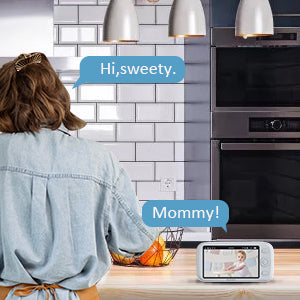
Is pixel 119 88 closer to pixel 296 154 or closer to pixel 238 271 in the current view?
pixel 296 154

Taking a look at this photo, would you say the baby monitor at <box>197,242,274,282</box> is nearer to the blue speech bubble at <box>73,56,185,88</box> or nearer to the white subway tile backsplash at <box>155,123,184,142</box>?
the blue speech bubble at <box>73,56,185,88</box>

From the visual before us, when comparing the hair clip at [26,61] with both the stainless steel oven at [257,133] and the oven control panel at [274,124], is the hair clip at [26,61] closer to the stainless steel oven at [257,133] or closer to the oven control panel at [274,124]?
the stainless steel oven at [257,133]

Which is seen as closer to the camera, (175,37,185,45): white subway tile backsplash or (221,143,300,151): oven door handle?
(221,143,300,151): oven door handle

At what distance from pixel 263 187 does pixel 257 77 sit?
57 cm

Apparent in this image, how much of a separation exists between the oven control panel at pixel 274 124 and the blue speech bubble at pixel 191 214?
43 centimetres

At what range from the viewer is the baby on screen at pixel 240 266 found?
7.73 feet

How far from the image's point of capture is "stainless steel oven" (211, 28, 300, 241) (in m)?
3.52

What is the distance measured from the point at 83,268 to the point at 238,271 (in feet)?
2.22

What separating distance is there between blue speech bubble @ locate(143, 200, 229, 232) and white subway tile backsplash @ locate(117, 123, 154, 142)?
500 mm

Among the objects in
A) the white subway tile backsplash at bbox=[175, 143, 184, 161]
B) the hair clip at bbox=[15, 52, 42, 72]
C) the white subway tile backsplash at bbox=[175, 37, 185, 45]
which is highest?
the white subway tile backsplash at bbox=[175, 37, 185, 45]

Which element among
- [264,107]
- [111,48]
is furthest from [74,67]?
[264,107]

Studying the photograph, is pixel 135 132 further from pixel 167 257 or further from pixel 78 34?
pixel 167 257

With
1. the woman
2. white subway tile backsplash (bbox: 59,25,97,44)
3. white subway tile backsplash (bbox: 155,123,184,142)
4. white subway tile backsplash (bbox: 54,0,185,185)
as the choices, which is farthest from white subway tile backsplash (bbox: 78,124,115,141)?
the woman

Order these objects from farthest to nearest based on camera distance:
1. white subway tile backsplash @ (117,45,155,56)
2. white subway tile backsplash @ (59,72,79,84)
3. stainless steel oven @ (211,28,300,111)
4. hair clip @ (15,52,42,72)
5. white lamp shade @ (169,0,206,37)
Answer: white subway tile backsplash @ (117,45,155,56) < white subway tile backsplash @ (59,72,79,84) < stainless steel oven @ (211,28,300,111) < white lamp shade @ (169,0,206,37) < hair clip @ (15,52,42,72)
